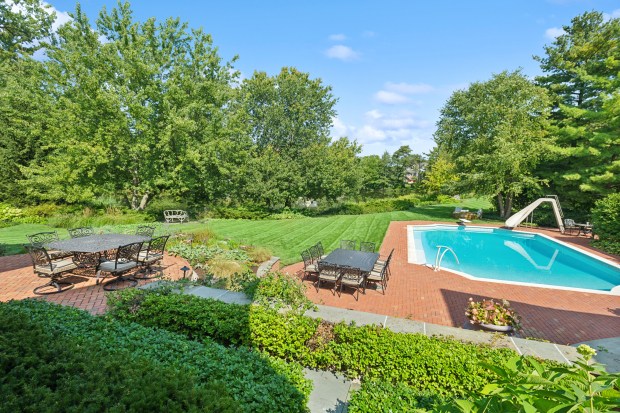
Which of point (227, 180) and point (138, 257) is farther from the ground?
point (227, 180)

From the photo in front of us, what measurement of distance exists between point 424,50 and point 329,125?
22949mm

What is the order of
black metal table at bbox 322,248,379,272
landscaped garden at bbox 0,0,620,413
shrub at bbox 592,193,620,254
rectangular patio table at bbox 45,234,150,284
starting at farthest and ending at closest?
shrub at bbox 592,193,620,254 < black metal table at bbox 322,248,379,272 < rectangular patio table at bbox 45,234,150,284 < landscaped garden at bbox 0,0,620,413

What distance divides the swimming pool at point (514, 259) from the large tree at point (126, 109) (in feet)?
49.1

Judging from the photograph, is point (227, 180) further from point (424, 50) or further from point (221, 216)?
point (424, 50)

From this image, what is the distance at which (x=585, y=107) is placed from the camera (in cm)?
2219

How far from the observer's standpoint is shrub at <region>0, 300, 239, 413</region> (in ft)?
7.62

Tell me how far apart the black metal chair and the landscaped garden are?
0.51 feet

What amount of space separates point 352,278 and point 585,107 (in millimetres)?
26124

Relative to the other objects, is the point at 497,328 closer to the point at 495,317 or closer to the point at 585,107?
the point at 495,317

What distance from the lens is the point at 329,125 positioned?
36500 millimetres

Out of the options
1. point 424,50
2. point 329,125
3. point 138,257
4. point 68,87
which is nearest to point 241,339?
point 138,257

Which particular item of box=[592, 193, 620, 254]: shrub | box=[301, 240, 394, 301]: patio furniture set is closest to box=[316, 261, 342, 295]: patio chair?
box=[301, 240, 394, 301]: patio furniture set

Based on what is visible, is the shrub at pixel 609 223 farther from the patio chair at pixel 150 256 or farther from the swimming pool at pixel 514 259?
the patio chair at pixel 150 256

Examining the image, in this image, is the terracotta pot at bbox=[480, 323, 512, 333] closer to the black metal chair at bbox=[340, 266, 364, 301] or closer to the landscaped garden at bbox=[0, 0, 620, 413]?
the landscaped garden at bbox=[0, 0, 620, 413]
